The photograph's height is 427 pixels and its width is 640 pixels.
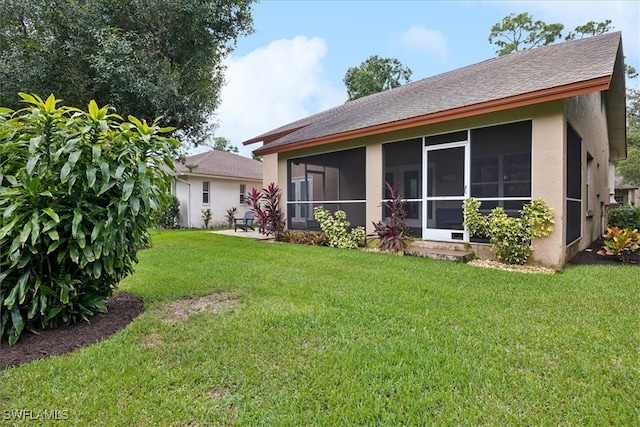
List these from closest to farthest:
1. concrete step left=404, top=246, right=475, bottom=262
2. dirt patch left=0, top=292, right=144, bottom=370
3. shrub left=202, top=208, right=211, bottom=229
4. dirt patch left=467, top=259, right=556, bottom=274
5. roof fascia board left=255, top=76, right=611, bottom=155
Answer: dirt patch left=0, top=292, right=144, bottom=370 < roof fascia board left=255, top=76, right=611, bottom=155 < dirt patch left=467, top=259, right=556, bottom=274 < concrete step left=404, top=246, right=475, bottom=262 < shrub left=202, top=208, right=211, bottom=229

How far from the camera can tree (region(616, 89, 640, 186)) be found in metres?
22.5

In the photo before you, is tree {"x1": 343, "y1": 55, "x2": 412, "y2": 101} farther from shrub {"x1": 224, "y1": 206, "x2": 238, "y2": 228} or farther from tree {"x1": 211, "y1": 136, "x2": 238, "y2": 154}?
tree {"x1": 211, "y1": 136, "x2": 238, "y2": 154}

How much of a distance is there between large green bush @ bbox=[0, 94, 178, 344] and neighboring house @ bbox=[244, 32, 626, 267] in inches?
224

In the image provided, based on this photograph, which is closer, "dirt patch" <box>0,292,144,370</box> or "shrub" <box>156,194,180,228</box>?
"dirt patch" <box>0,292,144,370</box>

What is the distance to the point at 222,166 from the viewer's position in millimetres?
18094

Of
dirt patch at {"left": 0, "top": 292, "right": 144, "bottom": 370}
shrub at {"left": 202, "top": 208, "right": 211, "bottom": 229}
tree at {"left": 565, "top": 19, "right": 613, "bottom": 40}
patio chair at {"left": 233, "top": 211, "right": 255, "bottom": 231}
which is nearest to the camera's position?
dirt patch at {"left": 0, "top": 292, "right": 144, "bottom": 370}

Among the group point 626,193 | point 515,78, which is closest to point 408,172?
point 515,78

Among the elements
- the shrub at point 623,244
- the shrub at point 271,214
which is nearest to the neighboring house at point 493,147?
the shrub at point 271,214

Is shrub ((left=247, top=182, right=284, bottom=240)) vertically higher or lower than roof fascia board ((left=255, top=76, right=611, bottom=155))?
lower

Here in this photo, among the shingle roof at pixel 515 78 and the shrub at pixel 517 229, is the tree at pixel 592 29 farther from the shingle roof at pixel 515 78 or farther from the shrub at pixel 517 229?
the shrub at pixel 517 229

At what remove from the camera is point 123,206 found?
2.80 m

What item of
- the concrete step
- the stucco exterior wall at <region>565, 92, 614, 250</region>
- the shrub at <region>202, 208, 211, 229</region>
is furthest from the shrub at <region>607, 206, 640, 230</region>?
the shrub at <region>202, 208, 211, 229</region>

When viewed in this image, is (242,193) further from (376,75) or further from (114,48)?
(376,75)

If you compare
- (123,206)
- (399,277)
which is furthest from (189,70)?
(399,277)
